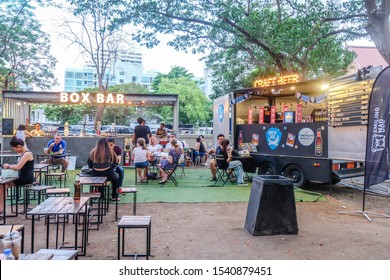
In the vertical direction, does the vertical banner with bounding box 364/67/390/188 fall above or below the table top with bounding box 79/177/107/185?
above

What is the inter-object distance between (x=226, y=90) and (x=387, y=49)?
15.9 meters

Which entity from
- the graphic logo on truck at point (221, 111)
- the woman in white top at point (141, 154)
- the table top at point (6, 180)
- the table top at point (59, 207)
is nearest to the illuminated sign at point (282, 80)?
the graphic logo on truck at point (221, 111)

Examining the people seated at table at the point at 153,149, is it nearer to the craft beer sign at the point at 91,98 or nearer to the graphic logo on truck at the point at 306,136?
the graphic logo on truck at the point at 306,136

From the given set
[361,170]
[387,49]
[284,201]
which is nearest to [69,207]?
[284,201]

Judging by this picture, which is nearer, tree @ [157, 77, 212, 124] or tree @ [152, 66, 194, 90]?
tree @ [157, 77, 212, 124]

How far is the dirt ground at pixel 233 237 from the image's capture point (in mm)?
3951

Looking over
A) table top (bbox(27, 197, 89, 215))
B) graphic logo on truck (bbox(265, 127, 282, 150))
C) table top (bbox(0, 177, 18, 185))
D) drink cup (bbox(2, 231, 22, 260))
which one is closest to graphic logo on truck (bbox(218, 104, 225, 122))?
graphic logo on truck (bbox(265, 127, 282, 150))

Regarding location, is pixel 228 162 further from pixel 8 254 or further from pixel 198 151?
pixel 8 254

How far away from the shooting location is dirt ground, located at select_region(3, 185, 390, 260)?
156 inches

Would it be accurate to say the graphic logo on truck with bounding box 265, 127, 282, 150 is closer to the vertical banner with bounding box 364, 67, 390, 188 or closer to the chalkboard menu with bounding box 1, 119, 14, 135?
the vertical banner with bounding box 364, 67, 390, 188

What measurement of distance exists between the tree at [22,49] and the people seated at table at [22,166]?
14.6m

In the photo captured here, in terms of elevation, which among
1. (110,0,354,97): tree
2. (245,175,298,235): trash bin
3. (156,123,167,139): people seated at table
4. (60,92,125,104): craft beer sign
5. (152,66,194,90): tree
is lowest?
(245,175,298,235): trash bin

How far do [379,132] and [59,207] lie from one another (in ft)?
15.8

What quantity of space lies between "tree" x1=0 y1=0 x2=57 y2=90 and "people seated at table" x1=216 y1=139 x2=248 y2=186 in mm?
14519
